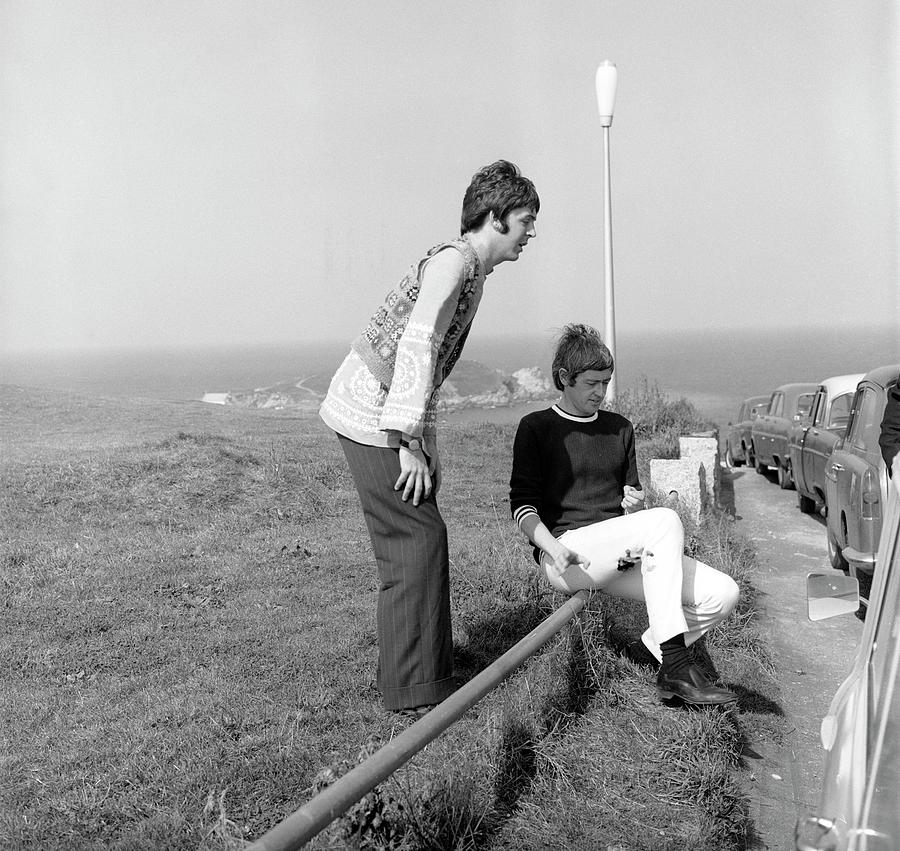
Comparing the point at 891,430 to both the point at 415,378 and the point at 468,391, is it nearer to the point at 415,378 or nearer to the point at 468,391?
the point at 415,378

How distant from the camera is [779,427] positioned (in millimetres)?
15406

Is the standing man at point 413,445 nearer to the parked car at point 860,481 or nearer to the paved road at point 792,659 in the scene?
the paved road at point 792,659

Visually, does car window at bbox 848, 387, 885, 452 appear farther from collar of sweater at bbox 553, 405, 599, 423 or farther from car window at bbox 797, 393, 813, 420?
car window at bbox 797, 393, 813, 420

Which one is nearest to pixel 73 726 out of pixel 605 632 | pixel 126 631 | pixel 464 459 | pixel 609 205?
pixel 126 631

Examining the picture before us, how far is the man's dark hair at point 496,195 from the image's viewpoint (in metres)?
4.01

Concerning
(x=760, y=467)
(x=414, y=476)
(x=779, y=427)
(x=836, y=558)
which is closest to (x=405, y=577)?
(x=414, y=476)

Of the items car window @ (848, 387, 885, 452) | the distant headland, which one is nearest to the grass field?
car window @ (848, 387, 885, 452)

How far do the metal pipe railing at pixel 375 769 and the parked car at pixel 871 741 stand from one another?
3.39 feet

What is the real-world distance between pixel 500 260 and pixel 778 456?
480 inches

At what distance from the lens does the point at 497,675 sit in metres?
3.42

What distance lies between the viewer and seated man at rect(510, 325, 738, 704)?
4.31 metres

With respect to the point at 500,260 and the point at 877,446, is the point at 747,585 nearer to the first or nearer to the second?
the point at 877,446

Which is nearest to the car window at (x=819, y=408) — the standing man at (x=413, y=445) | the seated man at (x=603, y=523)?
the seated man at (x=603, y=523)

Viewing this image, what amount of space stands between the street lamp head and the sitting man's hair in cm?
953
